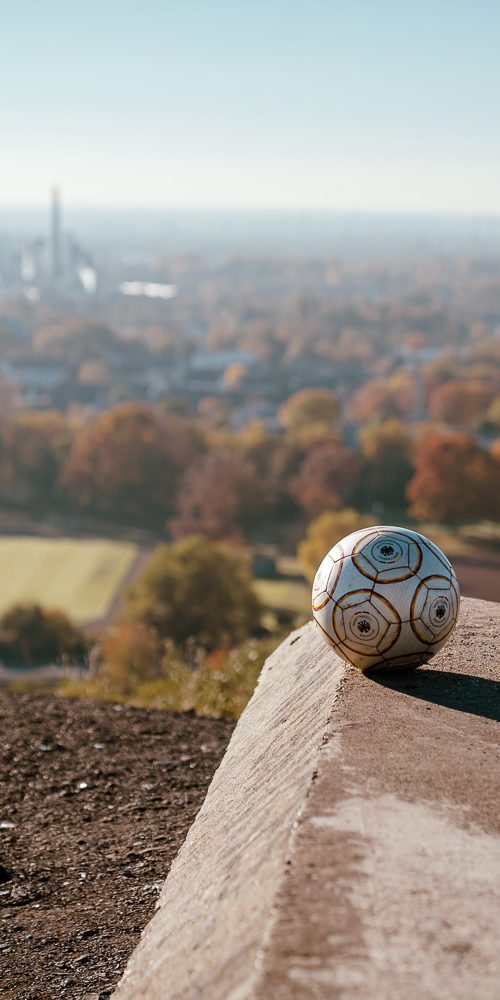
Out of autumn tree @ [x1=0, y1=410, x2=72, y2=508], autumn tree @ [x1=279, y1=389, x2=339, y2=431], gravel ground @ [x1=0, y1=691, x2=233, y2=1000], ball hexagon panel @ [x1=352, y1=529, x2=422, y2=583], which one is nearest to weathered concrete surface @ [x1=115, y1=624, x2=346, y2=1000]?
ball hexagon panel @ [x1=352, y1=529, x2=422, y2=583]

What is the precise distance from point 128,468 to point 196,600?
29.2 metres

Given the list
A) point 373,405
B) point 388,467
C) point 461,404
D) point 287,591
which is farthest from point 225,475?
point 373,405

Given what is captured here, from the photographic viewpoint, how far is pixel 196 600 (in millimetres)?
30188

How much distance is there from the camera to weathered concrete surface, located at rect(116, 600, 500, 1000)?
3.28 m

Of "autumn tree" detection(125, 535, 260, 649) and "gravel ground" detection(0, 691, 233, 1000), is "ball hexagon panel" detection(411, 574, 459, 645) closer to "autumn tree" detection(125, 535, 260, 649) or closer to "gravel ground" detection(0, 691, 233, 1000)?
"gravel ground" detection(0, 691, 233, 1000)

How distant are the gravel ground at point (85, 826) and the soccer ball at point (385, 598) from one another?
5.76 feet

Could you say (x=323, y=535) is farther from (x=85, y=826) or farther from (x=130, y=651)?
(x=85, y=826)

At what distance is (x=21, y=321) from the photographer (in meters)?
176

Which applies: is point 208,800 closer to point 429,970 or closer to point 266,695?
point 266,695

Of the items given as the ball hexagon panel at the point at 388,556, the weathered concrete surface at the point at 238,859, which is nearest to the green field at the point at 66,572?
the weathered concrete surface at the point at 238,859

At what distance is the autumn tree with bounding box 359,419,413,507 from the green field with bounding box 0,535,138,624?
40.7ft

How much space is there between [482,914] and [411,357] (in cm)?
13996

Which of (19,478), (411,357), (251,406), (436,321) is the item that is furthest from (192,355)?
(19,478)

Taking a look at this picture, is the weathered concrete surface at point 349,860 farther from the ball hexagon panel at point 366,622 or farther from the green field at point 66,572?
the green field at point 66,572
